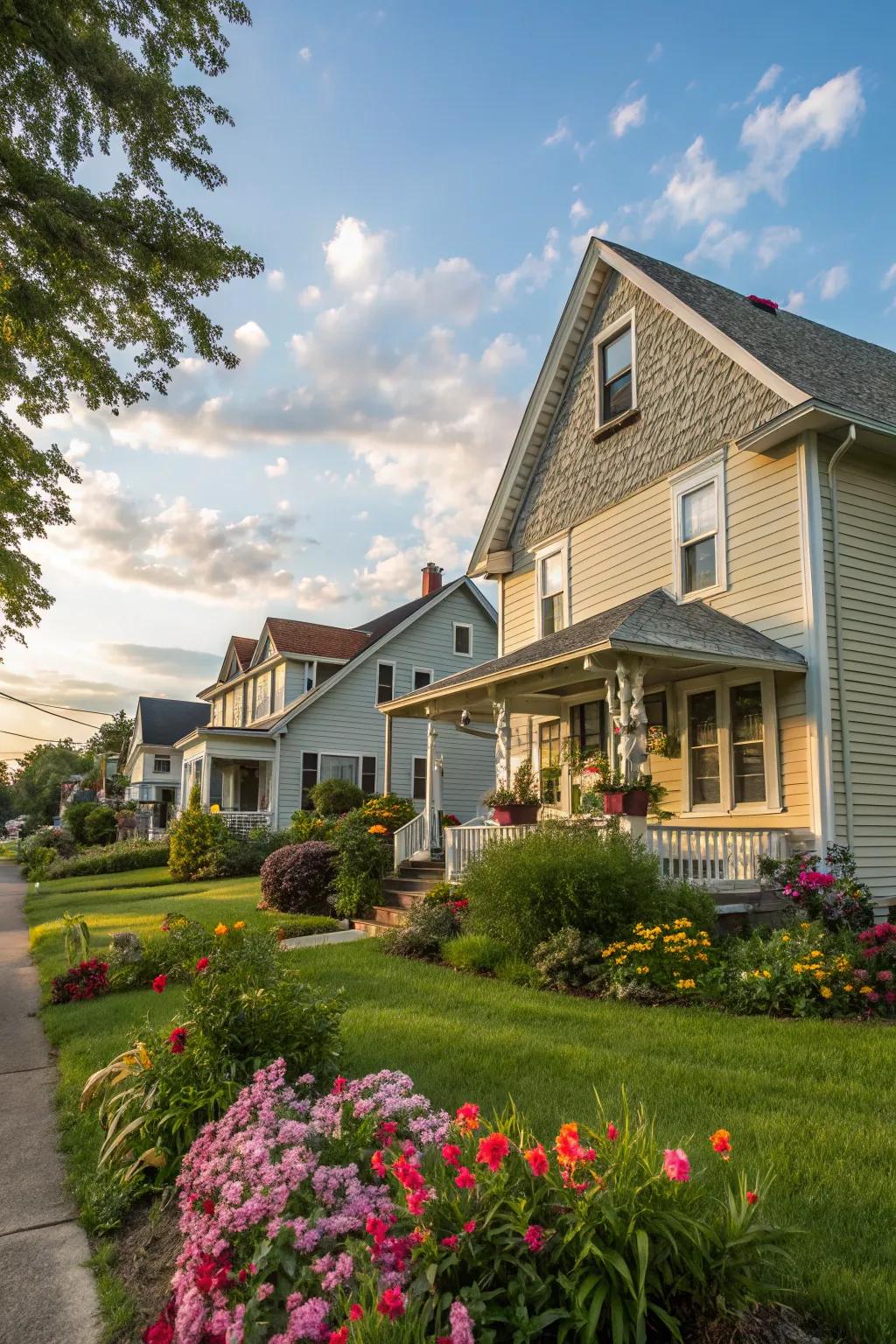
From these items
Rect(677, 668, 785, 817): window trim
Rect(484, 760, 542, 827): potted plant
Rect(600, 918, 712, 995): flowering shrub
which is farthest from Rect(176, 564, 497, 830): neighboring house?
Rect(600, 918, 712, 995): flowering shrub

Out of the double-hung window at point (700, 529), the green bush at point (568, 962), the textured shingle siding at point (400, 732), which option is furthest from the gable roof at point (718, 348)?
the textured shingle siding at point (400, 732)

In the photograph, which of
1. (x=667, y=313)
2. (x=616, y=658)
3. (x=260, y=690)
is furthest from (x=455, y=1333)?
(x=260, y=690)

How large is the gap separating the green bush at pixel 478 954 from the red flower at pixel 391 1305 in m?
6.68

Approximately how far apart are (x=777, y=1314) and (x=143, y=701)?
45.9m

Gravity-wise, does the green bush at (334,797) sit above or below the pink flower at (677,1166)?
above

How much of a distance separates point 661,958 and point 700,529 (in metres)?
6.64

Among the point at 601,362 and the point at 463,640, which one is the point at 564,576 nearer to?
the point at 601,362

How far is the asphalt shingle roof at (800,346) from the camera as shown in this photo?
36.3 feet

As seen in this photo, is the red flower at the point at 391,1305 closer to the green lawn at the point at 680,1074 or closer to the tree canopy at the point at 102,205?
the green lawn at the point at 680,1074

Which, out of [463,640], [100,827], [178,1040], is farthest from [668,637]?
[100,827]

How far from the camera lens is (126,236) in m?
8.99

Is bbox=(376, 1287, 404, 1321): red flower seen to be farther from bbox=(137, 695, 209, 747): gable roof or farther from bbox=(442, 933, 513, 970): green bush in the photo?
bbox=(137, 695, 209, 747): gable roof

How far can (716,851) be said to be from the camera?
1006 cm

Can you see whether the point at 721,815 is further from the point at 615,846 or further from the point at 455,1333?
the point at 455,1333
